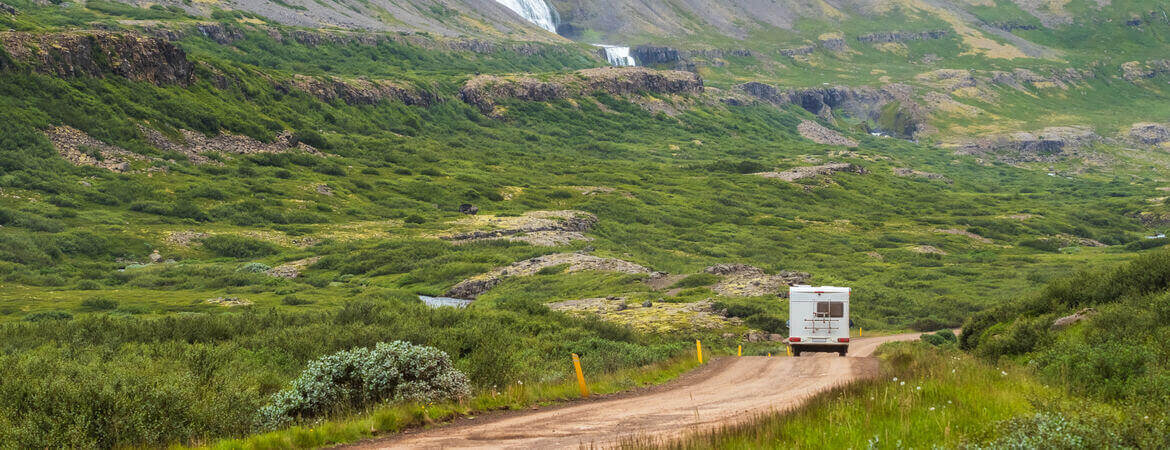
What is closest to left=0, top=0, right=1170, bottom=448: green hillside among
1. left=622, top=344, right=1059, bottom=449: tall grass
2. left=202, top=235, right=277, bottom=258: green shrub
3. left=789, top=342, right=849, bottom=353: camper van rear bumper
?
left=202, top=235, right=277, bottom=258: green shrub

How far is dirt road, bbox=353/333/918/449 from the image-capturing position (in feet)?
45.6

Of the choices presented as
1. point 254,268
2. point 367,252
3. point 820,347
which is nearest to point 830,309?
point 820,347

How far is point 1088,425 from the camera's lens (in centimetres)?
876

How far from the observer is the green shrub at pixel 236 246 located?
97.9 meters

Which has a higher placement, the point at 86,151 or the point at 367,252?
the point at 86,151

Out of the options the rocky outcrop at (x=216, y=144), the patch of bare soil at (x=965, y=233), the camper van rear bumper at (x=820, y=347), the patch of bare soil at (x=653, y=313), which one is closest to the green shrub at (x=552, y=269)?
the patch of bare soil at (x=653, y=313)

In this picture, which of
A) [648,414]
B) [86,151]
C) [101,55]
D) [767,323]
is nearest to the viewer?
[648,414]

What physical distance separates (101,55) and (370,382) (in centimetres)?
15501

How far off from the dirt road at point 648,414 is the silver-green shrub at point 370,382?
196cm

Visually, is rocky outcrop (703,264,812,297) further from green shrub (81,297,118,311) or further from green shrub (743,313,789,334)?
green shrub (81,297,118,311)

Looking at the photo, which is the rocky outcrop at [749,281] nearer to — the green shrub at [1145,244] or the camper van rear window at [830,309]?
the camper van rear window at [830,309]

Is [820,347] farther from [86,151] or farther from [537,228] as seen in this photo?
[86,151]

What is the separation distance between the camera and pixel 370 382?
58.5ft

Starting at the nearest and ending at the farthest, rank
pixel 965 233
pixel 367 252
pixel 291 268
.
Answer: pixel 291 268 → pixel 367 252 → pixel 965 233
